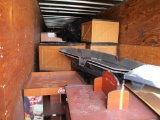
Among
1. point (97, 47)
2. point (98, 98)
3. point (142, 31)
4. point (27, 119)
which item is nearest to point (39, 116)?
point (27, 119)

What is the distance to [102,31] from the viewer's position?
2.67 m

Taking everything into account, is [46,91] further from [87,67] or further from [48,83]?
[87,67]

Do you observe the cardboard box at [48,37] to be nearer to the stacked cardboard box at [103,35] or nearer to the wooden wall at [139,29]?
the stacked cardboard box at [103,35]

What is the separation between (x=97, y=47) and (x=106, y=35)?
11.9 inches

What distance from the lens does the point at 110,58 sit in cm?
212

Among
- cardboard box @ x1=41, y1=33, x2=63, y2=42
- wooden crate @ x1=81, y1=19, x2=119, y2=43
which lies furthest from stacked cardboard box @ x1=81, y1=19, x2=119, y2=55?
cardboard box @ x1=41, y1=33, x2=63, y2=42

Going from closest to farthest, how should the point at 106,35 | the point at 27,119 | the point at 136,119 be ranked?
the point at 136,119, the point at 27,119, the point at 106,35

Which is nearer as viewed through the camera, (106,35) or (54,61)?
(54,61)

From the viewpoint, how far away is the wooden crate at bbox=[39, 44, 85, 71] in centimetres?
244

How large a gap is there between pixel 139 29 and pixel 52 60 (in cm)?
158

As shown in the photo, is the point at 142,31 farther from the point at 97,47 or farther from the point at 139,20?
the point at 97,47

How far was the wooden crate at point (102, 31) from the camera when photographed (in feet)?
8.59

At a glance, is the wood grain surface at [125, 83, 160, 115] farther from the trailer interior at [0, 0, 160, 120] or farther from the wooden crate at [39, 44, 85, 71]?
the wooden crate at [39, 44, 85, 71]

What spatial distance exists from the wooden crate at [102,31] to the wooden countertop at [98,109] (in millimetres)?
1775
